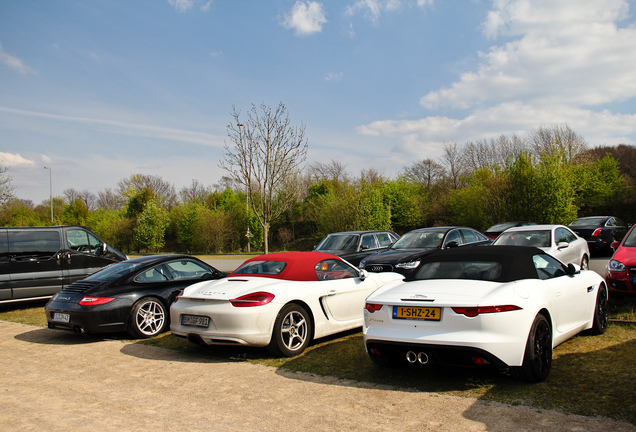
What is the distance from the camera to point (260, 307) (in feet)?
20.2

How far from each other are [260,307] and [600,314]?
472 cm

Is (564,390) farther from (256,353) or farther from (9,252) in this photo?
(9,252)

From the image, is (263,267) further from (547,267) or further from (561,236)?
(561,236)

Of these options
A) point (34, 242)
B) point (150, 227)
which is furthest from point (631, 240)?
point (150, 227)

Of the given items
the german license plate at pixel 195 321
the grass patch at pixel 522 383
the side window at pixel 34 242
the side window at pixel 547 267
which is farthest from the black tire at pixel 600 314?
the side window at pixel 34 242

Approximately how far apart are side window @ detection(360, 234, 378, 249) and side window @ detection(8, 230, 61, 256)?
8.02 metres

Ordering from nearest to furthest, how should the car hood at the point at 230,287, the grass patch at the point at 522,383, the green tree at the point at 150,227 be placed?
the grass patch at the point at 522,383, the car hood at the point at 230,287, the green tree at the point at 150,227

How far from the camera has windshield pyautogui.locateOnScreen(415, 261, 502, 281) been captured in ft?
Answer: 17.3

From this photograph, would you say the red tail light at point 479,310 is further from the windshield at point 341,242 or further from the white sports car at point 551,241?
the windshield at point 341,242

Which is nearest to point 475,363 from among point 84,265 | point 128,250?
point 84,265

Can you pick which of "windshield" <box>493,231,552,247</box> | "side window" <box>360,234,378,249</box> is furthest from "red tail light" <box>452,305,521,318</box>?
"side window" <box>360,234,378,249</box>

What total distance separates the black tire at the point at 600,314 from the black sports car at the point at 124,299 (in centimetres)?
659

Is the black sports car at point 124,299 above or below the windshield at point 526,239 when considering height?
below

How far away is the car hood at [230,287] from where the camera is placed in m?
6.39
